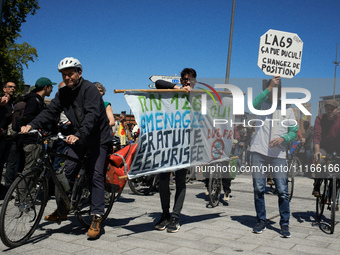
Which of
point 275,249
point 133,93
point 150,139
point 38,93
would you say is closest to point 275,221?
point 275,249

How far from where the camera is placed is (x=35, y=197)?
4.45 meters

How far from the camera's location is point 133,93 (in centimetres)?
525

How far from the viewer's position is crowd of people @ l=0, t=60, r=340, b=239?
4.71 metres

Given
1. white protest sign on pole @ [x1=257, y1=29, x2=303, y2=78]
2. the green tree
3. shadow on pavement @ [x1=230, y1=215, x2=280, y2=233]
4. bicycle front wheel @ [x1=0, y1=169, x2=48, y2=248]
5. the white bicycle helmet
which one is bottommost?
shadow on pavement @ [x1=230, y1=215, x2=280, y2=233]

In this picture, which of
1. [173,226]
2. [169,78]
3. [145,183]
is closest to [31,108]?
[173,226]

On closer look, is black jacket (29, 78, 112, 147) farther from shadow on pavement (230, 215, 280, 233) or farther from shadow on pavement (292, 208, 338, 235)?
shadow on pavement (292, 208, 338, 235)

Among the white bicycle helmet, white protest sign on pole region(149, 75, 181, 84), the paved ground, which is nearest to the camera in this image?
the paved ground

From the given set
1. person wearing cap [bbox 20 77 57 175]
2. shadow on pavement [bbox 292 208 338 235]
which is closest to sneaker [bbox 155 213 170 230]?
shadow on pavement [bbox 292 208 338 235]

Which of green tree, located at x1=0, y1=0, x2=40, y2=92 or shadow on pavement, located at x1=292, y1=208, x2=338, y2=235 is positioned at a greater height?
green tree, located at x1=0, y1=0, x2=40, y2=92

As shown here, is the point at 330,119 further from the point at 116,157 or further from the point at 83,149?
the point at 83,149

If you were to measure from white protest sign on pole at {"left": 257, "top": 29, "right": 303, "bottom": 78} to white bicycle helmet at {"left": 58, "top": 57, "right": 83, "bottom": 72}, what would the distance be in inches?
116

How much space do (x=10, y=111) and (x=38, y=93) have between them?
1.06 metres

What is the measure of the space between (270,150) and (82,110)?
2600 mm

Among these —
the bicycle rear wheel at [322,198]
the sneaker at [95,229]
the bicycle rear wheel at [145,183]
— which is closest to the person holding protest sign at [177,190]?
the sneaker at [95,229]
